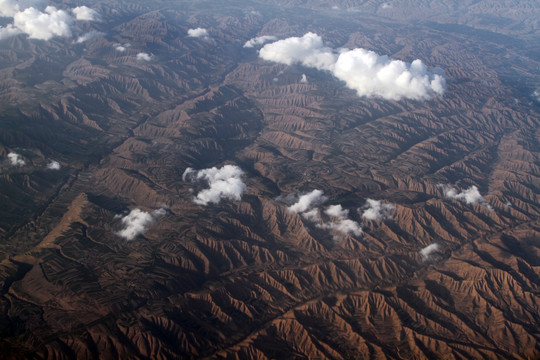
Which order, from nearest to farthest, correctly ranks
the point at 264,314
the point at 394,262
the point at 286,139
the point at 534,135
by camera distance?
the point at 264,314 → the point at 394,262 → the point at 286,139 → the point at 534,135

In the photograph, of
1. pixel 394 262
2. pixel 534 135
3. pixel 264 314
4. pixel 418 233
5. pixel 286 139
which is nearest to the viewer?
pixel 264 314

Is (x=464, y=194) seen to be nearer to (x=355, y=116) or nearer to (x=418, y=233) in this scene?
(x=418, y=233)

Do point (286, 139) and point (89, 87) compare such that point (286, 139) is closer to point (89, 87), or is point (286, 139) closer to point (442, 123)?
point (442, 123)

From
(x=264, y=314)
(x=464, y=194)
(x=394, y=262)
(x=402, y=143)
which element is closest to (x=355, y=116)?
(x=402, y=143)

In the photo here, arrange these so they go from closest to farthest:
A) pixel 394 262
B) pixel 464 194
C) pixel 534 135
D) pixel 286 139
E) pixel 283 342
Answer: pixel 283 342 < pixel 394 262 < pixel 464 194 < pixel 286 139 < pixel 534 135

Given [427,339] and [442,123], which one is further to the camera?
[442,123]

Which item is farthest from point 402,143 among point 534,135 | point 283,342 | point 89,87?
point 89,87
